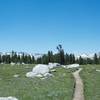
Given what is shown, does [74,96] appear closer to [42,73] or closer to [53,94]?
[53,94]

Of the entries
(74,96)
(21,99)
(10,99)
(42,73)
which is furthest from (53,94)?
(42,73)

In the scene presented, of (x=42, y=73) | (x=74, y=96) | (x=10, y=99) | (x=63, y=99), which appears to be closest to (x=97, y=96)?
(x=74, y=96)

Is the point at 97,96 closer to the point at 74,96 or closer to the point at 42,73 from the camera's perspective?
the point at 74,96

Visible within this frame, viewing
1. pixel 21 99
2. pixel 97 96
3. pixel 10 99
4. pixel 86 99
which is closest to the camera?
pixel 10 99

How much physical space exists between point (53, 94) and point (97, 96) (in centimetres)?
558

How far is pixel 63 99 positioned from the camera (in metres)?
34.6

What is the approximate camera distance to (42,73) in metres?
82.8

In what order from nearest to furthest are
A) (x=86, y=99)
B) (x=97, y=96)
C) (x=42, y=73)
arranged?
(x=86, y=99) < (x=97, y=96) < (x=42, y=73)

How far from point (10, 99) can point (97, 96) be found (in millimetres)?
17052

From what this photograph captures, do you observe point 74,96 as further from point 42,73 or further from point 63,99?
point 42,73

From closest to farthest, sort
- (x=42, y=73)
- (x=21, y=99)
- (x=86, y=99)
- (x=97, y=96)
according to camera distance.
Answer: (x=21, y=99) → (x=86, y=99) → (x=97, y=96) → (x=42, y=73)

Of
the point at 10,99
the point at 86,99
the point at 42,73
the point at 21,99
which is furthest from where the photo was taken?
the point at 42,73

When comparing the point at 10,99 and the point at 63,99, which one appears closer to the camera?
the point at 10,99

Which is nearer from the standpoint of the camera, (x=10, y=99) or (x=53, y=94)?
(x=10, y=99)
